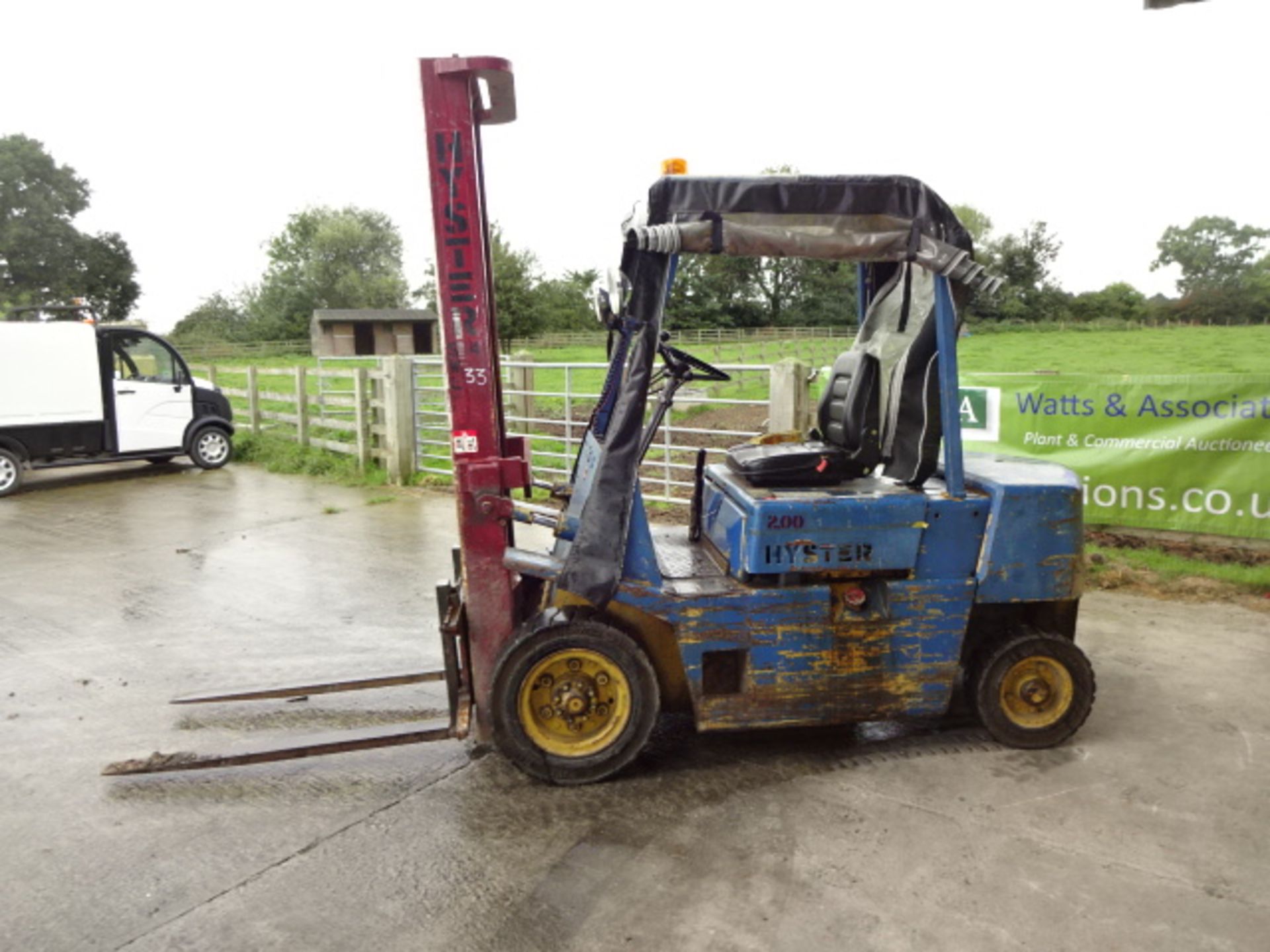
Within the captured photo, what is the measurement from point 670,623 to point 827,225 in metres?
1.84

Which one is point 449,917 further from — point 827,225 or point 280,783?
point 827,225

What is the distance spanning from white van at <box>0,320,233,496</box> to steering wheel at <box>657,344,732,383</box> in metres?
11.1

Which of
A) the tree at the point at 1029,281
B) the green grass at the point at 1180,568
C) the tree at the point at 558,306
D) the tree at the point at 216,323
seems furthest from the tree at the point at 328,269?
the green grass at the point at 1180,568

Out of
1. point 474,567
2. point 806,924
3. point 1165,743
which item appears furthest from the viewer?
point 1165,743

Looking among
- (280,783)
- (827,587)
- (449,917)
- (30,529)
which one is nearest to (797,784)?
(827,587)

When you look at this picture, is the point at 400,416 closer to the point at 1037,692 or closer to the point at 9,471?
the point at 9,471

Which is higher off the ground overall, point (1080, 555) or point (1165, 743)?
point (1080, 555)

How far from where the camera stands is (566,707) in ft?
13.6

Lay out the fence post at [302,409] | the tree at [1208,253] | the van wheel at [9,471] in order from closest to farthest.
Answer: the van wheel at [9,471]
the fence post at [302,409]
the tree at [1208,253]

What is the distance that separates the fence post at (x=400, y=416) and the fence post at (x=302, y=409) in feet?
10.6

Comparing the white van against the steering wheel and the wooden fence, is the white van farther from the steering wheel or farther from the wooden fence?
the steering wheel

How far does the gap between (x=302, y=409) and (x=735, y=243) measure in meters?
12.4

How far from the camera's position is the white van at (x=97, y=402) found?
40.5ft

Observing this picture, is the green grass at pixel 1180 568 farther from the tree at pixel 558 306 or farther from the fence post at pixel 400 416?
the tree at pixel 558 306
